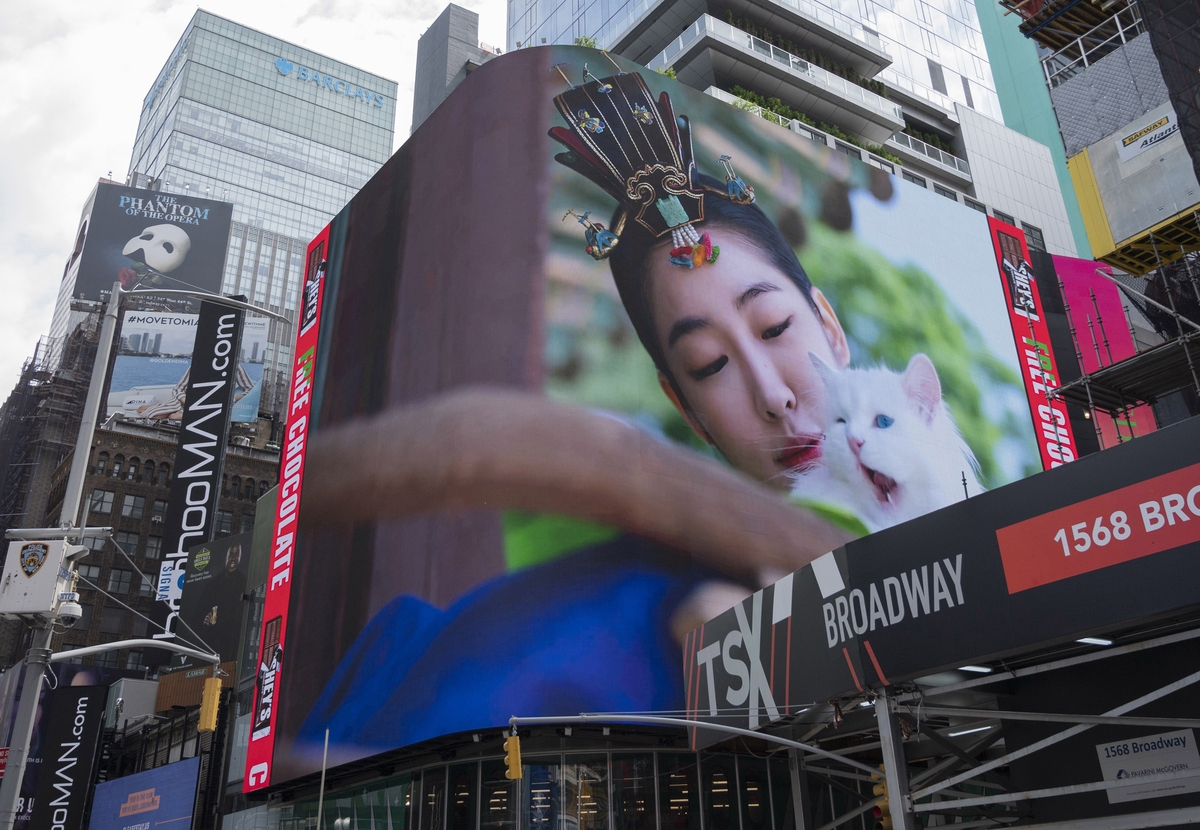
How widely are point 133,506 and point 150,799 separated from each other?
45915mm

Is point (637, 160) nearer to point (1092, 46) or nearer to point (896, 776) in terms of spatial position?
point (1092, 46)

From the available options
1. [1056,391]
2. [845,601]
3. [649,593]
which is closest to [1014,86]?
[1056,391]

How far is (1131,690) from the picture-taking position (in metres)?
17.2

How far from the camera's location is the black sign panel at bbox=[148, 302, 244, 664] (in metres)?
62.6

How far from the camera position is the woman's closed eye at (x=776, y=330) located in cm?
3988

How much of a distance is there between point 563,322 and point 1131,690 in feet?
75.6

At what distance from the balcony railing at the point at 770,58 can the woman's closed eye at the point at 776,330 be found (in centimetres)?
2542

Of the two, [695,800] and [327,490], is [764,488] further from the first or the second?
[327,490]

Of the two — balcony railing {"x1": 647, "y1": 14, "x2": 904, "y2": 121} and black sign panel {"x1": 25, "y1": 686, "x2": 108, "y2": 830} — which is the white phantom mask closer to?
black sign panel {"x1": 25, "y1": 686, "x2": 108, "y2": 830}

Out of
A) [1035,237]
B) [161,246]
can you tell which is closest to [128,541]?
[161,246]

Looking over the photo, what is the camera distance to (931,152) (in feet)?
234

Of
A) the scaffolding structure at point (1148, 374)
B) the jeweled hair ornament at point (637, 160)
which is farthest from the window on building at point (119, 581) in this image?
the scaffolding structure at point (1148, 374)

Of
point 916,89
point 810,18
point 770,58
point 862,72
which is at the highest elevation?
point 916,89

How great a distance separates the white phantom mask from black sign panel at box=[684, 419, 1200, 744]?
101 meters
